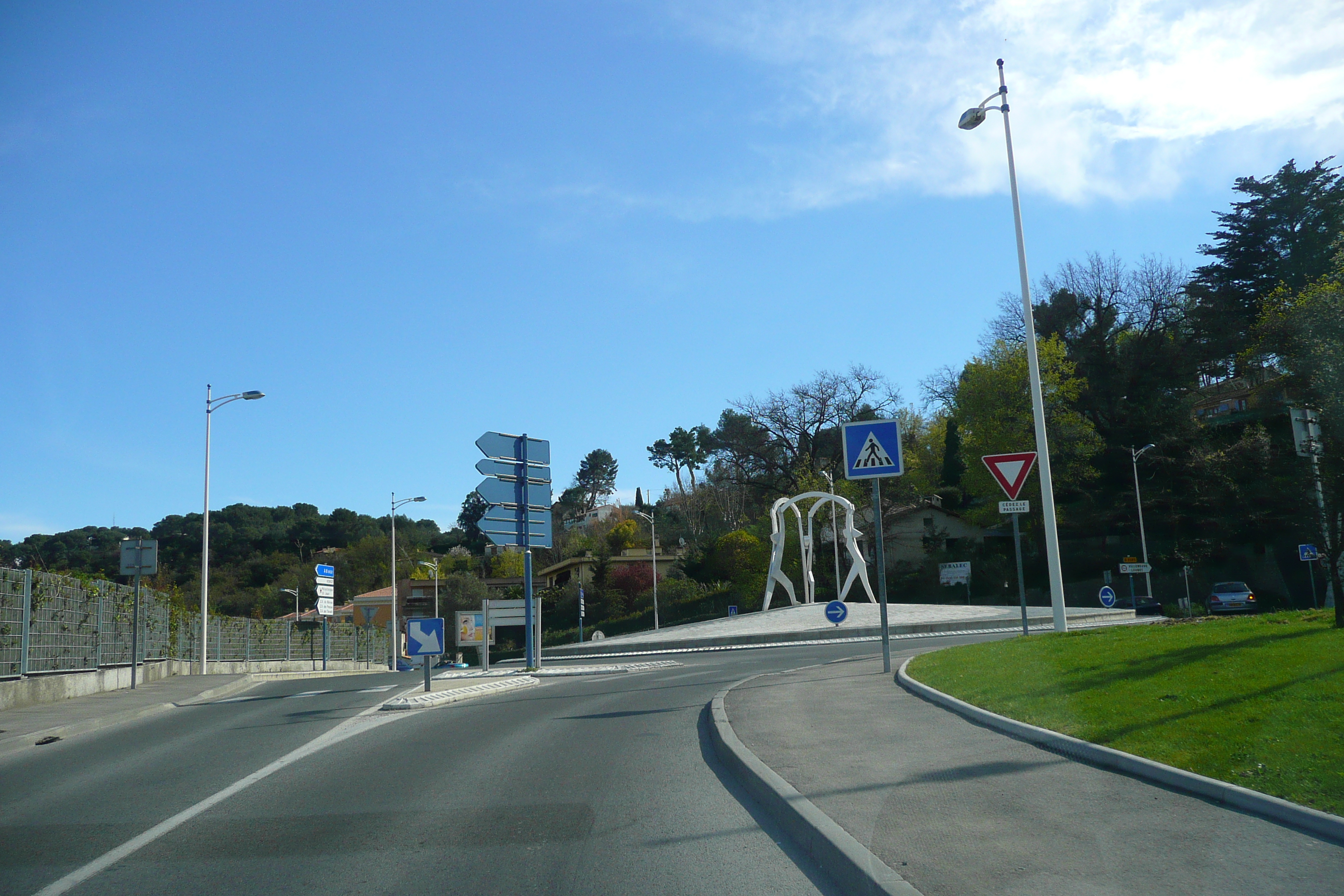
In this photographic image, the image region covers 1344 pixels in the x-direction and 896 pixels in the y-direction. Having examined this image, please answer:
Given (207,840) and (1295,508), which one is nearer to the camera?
(207,840)

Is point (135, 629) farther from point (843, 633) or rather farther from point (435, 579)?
point (435, 579)

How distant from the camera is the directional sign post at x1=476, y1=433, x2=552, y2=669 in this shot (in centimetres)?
2020

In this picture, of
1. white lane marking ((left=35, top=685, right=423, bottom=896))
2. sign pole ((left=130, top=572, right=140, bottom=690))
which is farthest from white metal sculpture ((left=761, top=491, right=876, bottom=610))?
white lane marking ((left=35, top=685, right=423, bottom=896))

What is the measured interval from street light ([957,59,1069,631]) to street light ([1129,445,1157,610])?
32.4m

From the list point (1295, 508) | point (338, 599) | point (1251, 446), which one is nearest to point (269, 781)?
point (1295, 508)

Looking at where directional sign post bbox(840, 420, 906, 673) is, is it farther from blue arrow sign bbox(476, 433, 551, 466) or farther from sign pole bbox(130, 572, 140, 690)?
sign pole bbox(130, 572, 140, 690)

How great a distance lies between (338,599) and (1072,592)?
234ft

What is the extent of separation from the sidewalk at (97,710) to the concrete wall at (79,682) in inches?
7.0

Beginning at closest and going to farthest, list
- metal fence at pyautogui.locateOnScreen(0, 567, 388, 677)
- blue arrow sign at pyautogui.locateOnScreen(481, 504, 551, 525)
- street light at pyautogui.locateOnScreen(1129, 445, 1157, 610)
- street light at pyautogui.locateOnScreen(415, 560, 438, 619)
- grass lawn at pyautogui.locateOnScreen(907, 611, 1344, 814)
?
grass lawn at pyautogui.locateOnScreen(907, 611, 1344, 814) → metal fence at pyautogui.locateOnScreen(0, 567, 388, 677) → blue arrow sign at pyautogui.locateOnScreen(481, 504, 551, 525) → street light at pyautogui.locateOnScreen(1129, 445, 1157, 610) → street light at pyautogui.locateOnScreen(415, 560, 438, 619)

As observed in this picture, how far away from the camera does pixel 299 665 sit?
1478 inches

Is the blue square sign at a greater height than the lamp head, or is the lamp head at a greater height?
the lamp head

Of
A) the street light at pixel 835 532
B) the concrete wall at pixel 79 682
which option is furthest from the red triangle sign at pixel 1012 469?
the street light at pixel 835 532

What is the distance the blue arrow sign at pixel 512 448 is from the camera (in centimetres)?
2045

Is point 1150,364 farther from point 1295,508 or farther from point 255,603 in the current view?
point 255,603
